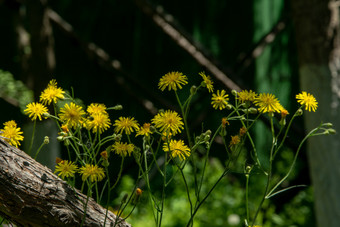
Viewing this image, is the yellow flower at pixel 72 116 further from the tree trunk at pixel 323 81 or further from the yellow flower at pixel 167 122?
the tree trunk at pixel 323 81

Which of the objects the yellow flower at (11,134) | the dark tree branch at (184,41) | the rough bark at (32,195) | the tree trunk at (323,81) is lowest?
the rough bark at (32,195)

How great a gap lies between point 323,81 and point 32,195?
2.46 metres

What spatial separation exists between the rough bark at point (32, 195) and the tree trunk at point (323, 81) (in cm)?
228

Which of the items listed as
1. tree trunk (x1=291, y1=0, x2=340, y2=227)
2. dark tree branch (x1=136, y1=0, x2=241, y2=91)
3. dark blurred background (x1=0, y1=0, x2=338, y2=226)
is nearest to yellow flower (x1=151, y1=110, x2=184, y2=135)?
tree trunk (x1=291, y1=0, x2=340, y2=227)

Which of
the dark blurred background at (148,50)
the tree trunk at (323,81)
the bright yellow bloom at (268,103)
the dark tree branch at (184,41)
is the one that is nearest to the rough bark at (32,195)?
the bright yellow bloom at (268,103)

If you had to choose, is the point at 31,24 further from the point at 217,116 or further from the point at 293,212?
the point at 293,212

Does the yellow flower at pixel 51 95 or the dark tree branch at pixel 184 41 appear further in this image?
the dark tree branch at pixel 184 41

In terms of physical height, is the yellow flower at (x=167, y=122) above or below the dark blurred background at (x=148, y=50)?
below

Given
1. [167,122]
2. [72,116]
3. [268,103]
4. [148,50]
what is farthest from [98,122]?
[148,50]

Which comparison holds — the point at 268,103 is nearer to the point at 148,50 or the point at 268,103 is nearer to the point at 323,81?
the point at 323,81

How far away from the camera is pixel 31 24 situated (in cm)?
392

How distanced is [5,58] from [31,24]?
101 centimetres

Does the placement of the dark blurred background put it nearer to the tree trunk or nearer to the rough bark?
the tree trunk

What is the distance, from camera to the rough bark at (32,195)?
1.24 m
